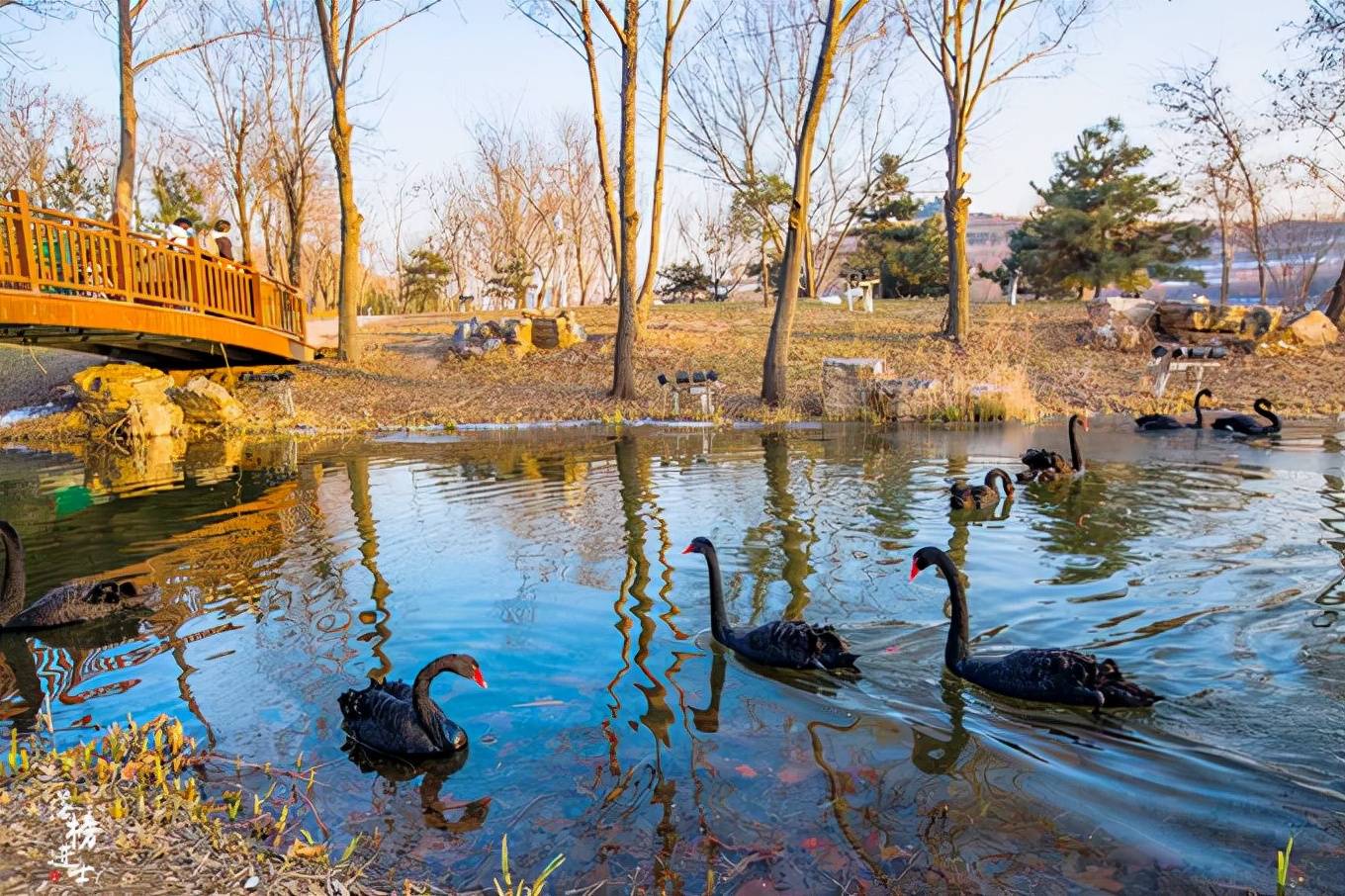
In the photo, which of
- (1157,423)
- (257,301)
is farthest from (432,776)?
(257,301)

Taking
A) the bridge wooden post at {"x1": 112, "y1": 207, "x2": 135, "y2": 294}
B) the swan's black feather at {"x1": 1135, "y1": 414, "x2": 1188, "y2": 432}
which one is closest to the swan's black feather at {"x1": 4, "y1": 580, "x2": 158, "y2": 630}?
the bridge wooden post at {"x1": 112, "y1": 207, "x2": 135, "y2": 294}

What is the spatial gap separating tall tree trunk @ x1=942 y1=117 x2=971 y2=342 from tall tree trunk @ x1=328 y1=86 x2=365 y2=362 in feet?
49.2

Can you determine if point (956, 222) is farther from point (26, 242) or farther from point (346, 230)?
point (26, 242)

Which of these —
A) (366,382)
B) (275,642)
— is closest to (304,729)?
(275,642)

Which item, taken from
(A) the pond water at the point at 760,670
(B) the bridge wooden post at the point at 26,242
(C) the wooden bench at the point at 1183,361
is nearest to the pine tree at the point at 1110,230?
(C) the wooden bench at the point at 1183,361

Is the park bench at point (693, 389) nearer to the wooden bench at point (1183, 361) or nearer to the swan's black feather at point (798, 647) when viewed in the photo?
the wooden bench at point (1183, 361)

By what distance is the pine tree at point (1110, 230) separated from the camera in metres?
32.8

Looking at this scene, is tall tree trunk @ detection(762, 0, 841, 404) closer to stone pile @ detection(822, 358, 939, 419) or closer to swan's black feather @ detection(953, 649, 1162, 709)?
stone pile @ detection(822, 358, 939, 419)

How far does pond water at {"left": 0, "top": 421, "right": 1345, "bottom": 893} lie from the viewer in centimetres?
403

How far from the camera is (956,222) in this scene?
23.6 meters

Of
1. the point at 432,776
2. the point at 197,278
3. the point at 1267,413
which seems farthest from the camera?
the point at 197,278

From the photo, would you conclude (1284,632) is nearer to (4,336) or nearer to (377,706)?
(377,706)

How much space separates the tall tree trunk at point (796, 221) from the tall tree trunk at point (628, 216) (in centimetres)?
303

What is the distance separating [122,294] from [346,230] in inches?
351
